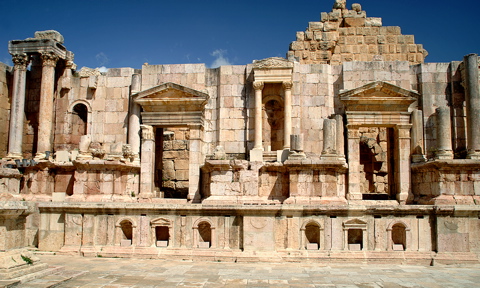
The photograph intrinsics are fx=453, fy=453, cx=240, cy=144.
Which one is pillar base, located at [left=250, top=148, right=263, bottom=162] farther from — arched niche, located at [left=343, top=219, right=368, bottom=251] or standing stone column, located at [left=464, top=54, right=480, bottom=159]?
standing stone column, located at [left=464, top=54, right=480, bottom=159]

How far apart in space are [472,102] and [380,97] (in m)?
3.25

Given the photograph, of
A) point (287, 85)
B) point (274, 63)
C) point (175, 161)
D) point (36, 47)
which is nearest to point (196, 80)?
point (274, 63)

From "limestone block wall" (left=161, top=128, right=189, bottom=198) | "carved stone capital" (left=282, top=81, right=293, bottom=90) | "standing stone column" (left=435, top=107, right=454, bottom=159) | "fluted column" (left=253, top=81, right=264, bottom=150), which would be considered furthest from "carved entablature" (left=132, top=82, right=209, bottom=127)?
"standing stone column" (left=435, top=107, right=454, bottom=159)

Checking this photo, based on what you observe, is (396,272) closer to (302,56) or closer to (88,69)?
(88,69)

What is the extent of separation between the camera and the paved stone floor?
8.47m

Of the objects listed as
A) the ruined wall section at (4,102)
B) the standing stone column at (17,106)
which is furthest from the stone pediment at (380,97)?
the ruined wall section at (4,102)

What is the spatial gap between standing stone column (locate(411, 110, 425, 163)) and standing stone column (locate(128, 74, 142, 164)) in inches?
403

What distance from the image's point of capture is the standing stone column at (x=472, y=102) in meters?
16.0

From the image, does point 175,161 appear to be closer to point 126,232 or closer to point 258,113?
point 258,113

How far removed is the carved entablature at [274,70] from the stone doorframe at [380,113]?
2.14 meters

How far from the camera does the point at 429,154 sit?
16.6m

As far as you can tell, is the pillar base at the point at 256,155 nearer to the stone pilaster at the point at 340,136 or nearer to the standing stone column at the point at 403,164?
the stone pilaster at the point at 340,136

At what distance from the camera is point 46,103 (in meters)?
18.1

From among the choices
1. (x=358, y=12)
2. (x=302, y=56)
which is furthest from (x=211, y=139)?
(x=358, y=12)
